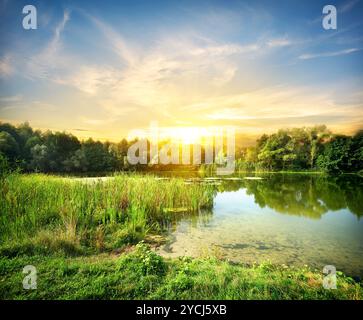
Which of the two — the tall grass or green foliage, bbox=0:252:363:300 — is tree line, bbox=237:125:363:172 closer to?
the tall grass

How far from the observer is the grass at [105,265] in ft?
9.59

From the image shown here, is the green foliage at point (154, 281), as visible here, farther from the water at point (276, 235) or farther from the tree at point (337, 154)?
the tree at point (337, 154)

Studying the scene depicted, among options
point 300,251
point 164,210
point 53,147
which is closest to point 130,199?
point 164,210

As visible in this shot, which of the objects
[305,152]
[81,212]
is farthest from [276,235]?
[305,152]

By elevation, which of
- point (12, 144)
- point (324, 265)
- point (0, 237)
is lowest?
point (324, 265)

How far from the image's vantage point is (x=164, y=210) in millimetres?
7055

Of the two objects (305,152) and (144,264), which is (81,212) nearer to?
(144,264)

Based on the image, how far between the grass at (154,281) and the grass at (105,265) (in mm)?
10

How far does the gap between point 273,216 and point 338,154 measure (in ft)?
66.6

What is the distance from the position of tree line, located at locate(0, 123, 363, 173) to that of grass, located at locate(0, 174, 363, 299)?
238cm

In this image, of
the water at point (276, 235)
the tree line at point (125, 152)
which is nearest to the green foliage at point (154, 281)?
the water at point (276, 235)

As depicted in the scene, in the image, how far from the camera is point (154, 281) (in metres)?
3.10

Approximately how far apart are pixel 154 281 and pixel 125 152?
964 centimetres

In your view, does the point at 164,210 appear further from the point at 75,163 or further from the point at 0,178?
the point at 75,163
